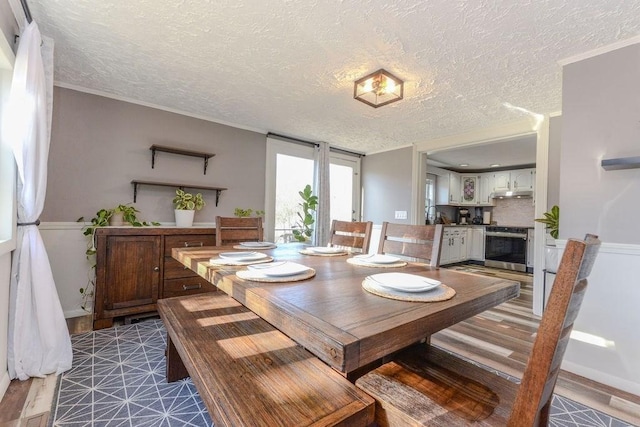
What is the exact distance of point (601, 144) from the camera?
1.91 m

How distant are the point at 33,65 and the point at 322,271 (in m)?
2.09

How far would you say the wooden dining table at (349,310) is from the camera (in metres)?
0.63

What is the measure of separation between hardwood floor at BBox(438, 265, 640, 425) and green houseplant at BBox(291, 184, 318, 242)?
7.19 feet

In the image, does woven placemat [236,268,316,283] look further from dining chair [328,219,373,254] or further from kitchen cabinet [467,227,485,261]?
kitchen cabinet [467,227,485,261]

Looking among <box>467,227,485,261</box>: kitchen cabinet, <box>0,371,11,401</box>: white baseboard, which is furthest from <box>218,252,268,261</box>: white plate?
<box>467,227,485,261</box>: kitchen cabinet

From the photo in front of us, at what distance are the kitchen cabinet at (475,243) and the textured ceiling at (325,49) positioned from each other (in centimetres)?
370

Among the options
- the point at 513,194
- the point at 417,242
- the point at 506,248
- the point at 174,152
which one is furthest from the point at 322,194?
the point at 513,194

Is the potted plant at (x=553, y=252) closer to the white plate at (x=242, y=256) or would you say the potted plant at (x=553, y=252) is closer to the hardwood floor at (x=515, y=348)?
the hardwood floor at (x=515, y=348)

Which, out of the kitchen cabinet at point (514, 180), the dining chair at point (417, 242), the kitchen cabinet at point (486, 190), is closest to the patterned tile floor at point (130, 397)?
the dining chair at point (417, 242)

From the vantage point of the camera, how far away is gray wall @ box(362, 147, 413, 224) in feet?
14.4

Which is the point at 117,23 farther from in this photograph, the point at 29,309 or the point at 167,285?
the point at 167,285

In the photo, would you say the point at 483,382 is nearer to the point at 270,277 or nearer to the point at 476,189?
the point at 270,277

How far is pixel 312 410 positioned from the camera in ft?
2.57

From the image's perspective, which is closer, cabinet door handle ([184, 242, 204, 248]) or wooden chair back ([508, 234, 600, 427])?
wooden chair back ([508, 234, 600, 427])
